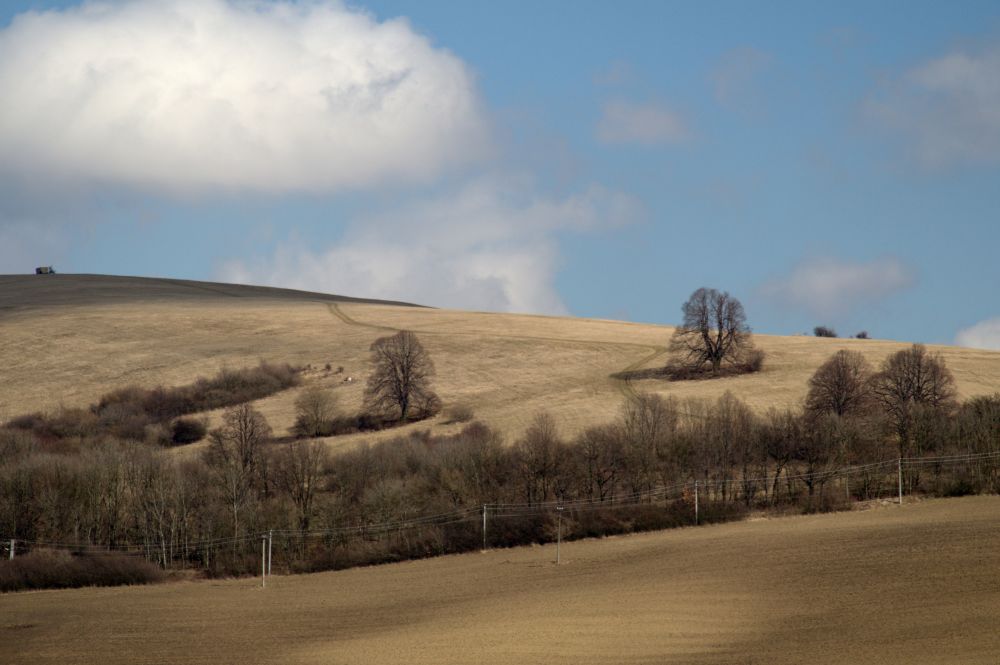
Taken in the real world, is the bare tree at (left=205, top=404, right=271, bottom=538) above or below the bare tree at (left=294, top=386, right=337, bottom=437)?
below

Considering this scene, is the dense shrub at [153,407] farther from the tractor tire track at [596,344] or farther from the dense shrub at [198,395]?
the tractor tire track at [596,344]

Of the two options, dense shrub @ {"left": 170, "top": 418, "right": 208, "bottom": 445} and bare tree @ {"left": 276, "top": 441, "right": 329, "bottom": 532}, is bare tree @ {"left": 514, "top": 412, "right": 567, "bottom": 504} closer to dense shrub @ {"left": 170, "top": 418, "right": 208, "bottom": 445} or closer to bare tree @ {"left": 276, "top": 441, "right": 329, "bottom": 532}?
bare tree @ {"left": 276, "top": 441, "right": 329, "bottom": 532}

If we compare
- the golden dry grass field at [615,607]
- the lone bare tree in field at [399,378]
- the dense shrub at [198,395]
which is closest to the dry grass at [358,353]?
the lone bare tree in field at [399,378]

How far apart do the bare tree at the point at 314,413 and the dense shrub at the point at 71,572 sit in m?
19.2

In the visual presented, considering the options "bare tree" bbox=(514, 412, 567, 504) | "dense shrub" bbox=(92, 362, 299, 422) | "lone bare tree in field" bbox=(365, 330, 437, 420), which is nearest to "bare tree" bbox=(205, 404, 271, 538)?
"dense shrub" bbox=(92, 362, 299, 422)

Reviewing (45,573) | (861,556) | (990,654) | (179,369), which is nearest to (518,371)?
(179,369)

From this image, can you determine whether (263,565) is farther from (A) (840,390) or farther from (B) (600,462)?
(A) (840,390)

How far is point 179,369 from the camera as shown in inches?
3369

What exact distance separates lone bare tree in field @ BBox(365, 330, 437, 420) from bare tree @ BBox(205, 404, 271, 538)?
742 centimetres

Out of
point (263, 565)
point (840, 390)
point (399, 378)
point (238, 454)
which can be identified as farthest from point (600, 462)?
point (399, 378)

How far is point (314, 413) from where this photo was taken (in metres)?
72.8

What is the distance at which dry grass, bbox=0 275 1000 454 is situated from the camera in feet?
250

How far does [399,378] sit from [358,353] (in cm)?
1141

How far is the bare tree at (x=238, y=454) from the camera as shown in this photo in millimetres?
59156
